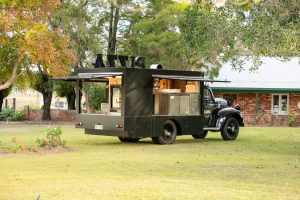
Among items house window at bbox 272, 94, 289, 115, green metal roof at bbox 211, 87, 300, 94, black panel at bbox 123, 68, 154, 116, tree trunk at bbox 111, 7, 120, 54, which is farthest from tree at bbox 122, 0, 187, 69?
black panel at bbox 123, 68, 154, 116

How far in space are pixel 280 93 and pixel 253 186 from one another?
31.6m

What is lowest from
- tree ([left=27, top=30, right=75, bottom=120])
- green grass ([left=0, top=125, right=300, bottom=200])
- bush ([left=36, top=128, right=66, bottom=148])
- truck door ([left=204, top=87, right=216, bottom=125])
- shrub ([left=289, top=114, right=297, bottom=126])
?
green grass ([left=0, top=125, right=300, bottom=200])

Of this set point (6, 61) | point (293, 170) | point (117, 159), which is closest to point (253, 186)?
point (293, 170)

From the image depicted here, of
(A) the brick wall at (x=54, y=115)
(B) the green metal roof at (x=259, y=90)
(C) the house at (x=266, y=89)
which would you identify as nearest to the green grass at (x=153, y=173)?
(B) the green metal roof at (x=259, y=90)

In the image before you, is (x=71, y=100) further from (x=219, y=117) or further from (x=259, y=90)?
(x=219, y=117)

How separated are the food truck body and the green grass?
2.20 ft

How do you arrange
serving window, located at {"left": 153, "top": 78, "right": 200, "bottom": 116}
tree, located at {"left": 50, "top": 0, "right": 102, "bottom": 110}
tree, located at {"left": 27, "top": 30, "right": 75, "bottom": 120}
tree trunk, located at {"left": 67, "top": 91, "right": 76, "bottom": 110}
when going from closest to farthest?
serving window, located at {"left": 153, "top": 78, "right": 200, "bottom": 116}, tree, located at {"left": 27, "top": 30, "right": 75, "bottom": 120}, tree, located at {"left": 50, "top": 0, "right": 102, "bottom": 110}, tree trunk, located at {"left": 67, "top": 91, "right": 76, "bottom": 110}

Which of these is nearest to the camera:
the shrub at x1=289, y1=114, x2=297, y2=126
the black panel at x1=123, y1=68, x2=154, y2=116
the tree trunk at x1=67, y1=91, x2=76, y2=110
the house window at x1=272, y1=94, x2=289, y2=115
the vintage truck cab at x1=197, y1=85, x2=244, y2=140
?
the black panel at x1=123, y1=68, x2=154, y2=116

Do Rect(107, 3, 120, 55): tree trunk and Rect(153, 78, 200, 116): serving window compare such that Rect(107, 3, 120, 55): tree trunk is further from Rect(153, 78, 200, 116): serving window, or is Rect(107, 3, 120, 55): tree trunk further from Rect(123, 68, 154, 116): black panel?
Rect(123, 68, 154, 116): black panel

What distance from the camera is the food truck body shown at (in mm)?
19609

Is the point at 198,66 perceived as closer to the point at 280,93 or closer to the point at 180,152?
the point at 280,93

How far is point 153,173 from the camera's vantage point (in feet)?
40.8

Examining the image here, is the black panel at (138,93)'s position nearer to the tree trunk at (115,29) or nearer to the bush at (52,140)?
the bush at (52,140)

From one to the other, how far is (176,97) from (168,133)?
Result: 1294mm
